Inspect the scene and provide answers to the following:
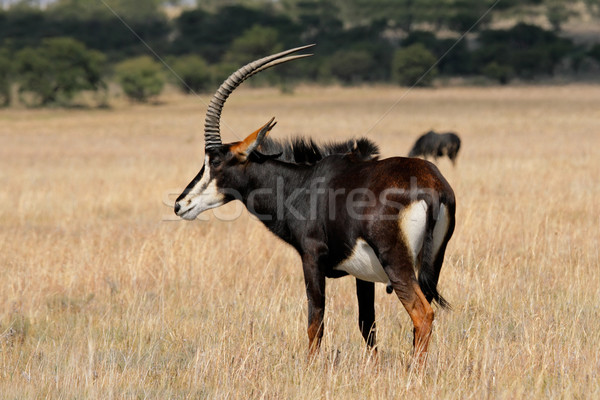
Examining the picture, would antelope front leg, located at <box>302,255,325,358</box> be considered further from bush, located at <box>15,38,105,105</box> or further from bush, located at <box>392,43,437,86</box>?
bush, located at <box>392,43,437,86</box>

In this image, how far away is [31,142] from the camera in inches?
1222

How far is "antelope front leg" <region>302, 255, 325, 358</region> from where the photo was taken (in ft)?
17.9

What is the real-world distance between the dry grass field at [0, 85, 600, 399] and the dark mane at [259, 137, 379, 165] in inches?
53.8

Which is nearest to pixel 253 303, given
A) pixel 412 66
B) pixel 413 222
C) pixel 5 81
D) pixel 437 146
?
pixel 413 222

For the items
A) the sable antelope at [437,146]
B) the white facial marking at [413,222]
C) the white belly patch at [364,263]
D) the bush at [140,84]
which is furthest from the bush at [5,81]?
the white facial marking at [413,222]

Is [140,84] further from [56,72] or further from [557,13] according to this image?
[557,13]

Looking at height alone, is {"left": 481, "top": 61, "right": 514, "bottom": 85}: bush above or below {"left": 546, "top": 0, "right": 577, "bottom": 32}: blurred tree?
below

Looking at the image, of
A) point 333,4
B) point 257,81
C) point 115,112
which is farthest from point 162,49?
point 115,112

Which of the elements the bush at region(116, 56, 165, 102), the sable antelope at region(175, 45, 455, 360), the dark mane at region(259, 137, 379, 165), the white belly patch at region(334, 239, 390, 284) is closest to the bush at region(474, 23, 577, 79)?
the bush at region(116, 56, 165, 102)

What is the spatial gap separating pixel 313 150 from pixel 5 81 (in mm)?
63498

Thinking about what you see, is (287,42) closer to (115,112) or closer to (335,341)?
(115,112)

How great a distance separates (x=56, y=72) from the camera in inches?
2603

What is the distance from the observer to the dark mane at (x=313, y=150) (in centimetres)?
593

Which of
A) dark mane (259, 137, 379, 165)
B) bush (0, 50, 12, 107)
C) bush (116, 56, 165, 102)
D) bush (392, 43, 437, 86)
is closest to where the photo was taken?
dark mane (259, 137, 379, 165)
